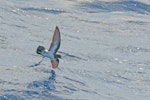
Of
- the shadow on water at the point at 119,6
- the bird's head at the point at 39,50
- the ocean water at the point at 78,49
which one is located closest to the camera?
the bird's head at the point at 39,50

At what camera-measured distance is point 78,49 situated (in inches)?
699

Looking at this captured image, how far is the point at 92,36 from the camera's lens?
1989 centimetres

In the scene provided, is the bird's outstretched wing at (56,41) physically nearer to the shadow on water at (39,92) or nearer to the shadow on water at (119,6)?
the shadow on water at (39,92)

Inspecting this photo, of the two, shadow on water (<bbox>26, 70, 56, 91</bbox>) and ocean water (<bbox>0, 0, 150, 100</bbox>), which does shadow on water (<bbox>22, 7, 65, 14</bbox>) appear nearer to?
ocean water (<bbox>0, 0, 150, 100</bbox>)

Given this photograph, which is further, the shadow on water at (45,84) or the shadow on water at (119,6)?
the shadow on water at (119,6)

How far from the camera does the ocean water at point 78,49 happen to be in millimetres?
13844

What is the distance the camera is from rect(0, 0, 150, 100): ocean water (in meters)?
13.8

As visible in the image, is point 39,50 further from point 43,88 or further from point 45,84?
point 45,84

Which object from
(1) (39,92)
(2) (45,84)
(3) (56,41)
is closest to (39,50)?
(3) (56,41)

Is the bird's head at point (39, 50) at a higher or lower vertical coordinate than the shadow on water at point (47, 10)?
higher

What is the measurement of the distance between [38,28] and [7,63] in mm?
5156

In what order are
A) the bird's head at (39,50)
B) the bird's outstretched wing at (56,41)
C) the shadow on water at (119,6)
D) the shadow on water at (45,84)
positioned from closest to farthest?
the bird's head at (39,50) → the bird's outstretched wing at (56,41) → the shadow on water at (45,84) → the shadow on water at (119,6)

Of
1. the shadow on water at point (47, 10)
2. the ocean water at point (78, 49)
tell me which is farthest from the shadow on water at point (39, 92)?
the shadow on water at point (47, 10)

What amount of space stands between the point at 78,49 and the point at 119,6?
21.8ft
